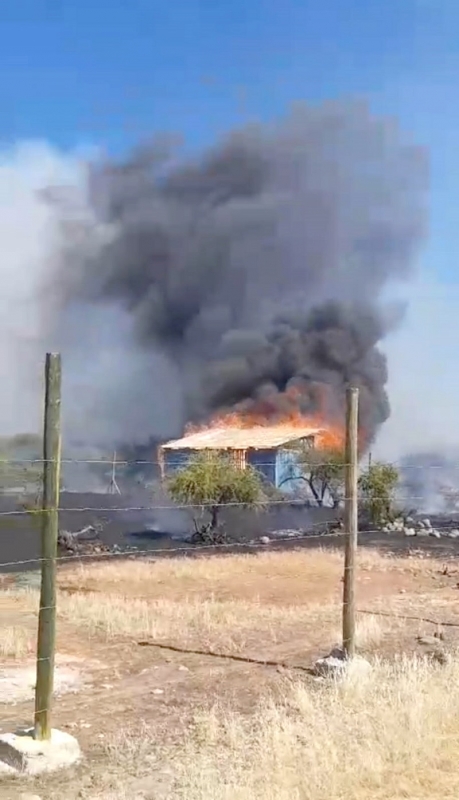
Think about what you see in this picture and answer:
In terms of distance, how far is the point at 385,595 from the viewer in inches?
524

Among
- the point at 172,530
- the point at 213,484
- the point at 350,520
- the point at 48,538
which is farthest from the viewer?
the point at 172,530

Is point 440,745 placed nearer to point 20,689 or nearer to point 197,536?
point 20,689

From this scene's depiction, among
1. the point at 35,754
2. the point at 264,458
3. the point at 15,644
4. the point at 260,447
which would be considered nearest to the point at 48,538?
the point at 35,754

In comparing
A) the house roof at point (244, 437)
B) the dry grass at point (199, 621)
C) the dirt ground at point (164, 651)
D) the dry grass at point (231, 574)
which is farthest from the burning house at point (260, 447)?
the dry grass at point (199, 621)

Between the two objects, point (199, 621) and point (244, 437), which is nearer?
point (199, 621)

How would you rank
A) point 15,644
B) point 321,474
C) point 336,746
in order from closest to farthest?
point 336,746, point 15,644, point 321,474

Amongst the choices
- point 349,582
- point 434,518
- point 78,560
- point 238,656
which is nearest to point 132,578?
point 78,560

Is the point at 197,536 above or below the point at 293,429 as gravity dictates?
below

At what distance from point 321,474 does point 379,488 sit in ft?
8.02

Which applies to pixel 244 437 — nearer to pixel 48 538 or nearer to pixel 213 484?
pixel 213 484

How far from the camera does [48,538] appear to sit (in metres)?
5.21

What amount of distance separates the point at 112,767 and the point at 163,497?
2467cm

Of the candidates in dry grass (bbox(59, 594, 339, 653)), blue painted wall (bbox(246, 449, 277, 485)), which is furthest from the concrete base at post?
blue painted wall (bbox(246, 449, 277, 485))

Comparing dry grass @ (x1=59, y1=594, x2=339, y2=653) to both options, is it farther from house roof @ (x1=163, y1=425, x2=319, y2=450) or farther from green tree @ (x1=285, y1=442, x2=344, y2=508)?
house roof @ (x1=163, y1=425, x2=319, y2=450)
